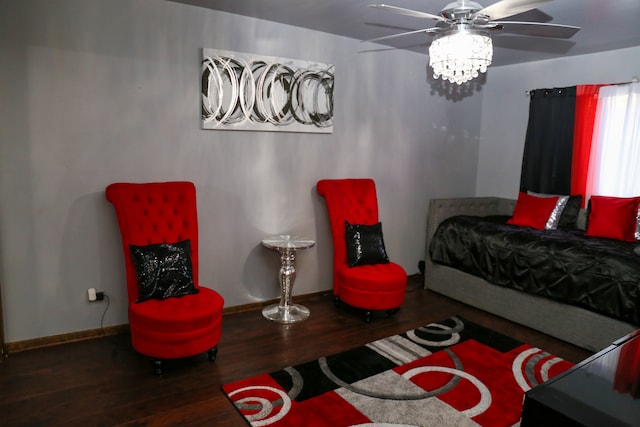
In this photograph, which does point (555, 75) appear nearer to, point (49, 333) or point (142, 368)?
point (142, 368)

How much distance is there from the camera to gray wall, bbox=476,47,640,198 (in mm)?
4398

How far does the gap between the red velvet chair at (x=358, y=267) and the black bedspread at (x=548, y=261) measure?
764mm

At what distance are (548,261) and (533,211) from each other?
1.02 m

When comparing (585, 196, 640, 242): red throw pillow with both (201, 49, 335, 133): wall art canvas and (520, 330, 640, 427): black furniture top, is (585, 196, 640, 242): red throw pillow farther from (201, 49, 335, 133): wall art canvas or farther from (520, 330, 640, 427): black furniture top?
(520, 330, 640, 427): black furniture top

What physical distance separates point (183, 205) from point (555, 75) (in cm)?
400

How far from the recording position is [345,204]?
3.94m

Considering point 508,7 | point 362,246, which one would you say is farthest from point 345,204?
point 508,7

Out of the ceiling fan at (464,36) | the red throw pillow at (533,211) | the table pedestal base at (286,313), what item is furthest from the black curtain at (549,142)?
the table pedestal base at (286,313)

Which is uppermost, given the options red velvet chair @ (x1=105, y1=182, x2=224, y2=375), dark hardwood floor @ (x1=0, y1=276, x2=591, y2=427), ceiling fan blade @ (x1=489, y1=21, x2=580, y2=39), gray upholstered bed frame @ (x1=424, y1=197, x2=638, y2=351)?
ceiling fan blade @ (x1=489, y1=21, x2=580, y2=39)

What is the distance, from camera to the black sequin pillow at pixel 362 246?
3.75m

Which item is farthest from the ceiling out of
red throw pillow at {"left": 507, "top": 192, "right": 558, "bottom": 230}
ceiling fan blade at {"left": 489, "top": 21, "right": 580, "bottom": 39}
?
red throw pillow at {"left": 507, "top": 192, "right": 558, "bottom": 230}

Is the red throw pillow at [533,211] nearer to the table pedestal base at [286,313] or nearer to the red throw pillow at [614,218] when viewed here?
the red throw pillow at [614,218]

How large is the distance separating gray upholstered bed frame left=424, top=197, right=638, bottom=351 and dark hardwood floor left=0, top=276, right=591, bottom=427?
0.28 feet

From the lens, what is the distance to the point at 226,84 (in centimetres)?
345
